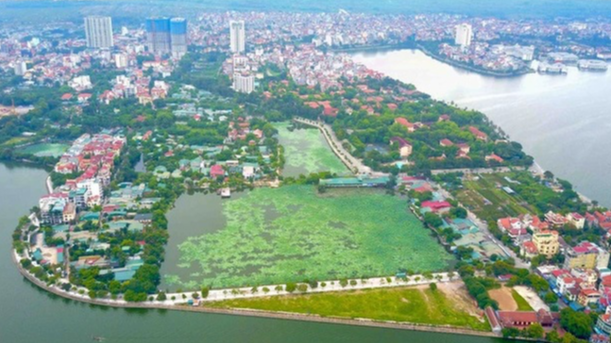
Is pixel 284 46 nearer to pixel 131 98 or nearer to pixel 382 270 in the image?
pixel 131 98

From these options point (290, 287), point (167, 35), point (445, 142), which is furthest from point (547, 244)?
point (167, 35)

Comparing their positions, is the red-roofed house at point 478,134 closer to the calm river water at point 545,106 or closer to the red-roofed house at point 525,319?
the calm river water at point 545,106

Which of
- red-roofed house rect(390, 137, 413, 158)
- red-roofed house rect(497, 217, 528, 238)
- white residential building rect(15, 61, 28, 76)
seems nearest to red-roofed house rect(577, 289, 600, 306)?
red-roofed house rect(497, 217, 528, 238)

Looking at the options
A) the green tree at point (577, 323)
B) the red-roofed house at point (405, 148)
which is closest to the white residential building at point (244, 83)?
the red-roofed house at point (405, 148)

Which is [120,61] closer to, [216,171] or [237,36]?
[237,36]

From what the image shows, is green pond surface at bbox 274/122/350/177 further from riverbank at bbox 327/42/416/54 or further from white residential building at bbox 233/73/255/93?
riverbank at bbox 327/42/416/54

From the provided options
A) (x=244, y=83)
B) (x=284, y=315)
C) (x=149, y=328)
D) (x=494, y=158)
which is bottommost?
(x=149, y=328)

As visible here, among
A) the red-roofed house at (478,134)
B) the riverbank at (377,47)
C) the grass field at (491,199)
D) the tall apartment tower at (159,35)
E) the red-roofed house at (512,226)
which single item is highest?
the tall apartment tower at (159,35)
